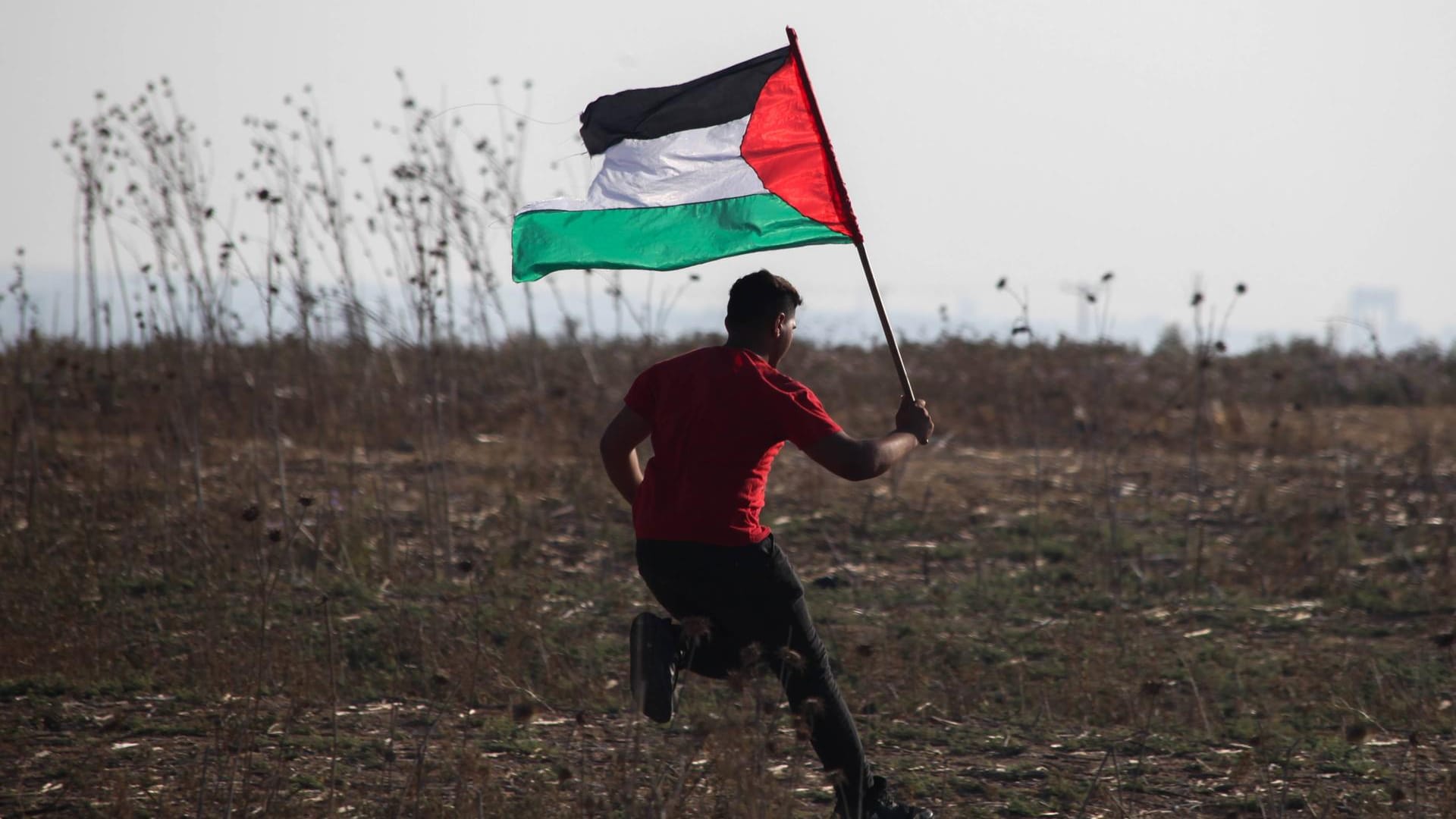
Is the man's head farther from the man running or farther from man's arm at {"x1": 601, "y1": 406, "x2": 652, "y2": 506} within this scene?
man's arm at {"x1": 601, "y1": 406, "x2": 652, "y2": 506}

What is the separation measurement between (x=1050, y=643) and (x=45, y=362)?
36.0 ft

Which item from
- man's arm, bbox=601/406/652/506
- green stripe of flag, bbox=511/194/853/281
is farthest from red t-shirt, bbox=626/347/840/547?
green stripe of flag, bbox=511/194/853/281

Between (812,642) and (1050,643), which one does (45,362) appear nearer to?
(1050,643)

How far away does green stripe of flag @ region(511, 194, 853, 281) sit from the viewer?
505cm

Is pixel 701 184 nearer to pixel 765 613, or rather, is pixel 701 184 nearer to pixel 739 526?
pixel 739 526

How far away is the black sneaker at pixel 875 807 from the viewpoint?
4133 mm

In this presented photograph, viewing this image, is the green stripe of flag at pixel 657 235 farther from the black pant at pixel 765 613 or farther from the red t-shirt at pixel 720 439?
the black pant at pixel 765 613

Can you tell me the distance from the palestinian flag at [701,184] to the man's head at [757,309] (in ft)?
2.86

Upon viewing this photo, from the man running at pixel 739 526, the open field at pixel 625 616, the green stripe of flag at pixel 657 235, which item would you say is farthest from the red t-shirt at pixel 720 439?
the green stripe of flag at pixel 657 235

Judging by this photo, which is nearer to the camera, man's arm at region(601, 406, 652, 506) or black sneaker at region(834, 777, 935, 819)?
black sneaker at region(834, 777, 935, 819)

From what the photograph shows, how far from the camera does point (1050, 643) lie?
728cm

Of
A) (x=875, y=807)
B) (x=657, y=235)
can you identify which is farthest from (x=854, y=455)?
(x=657, y=235)

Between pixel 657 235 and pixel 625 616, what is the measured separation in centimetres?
299

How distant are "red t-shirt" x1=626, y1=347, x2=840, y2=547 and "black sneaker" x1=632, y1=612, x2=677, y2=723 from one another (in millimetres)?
261
